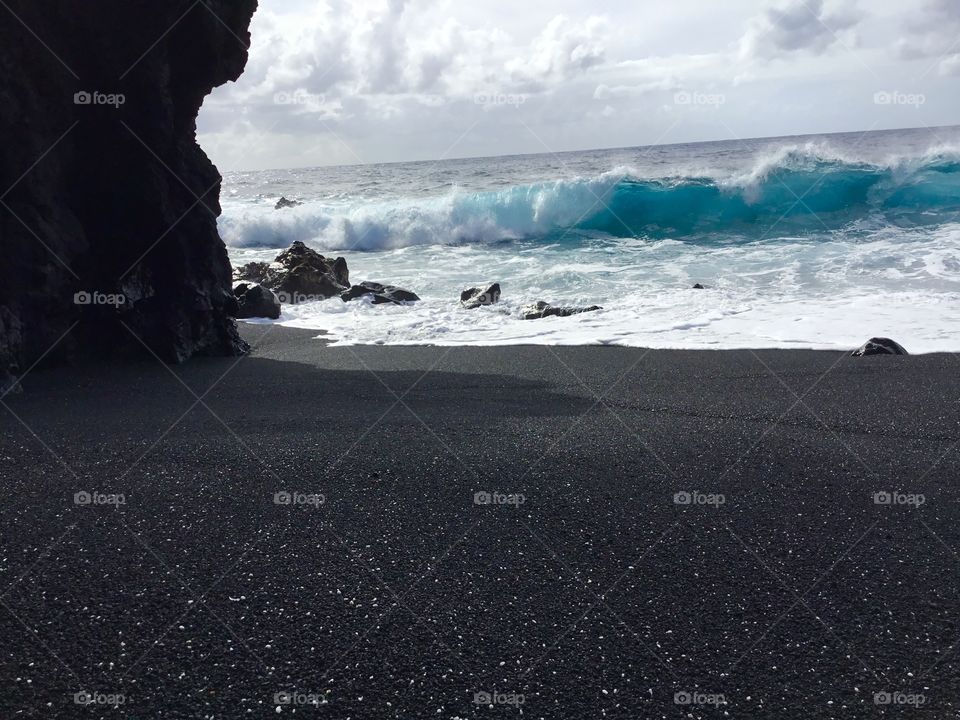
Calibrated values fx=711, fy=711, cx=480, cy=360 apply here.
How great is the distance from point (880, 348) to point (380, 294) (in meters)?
8.97

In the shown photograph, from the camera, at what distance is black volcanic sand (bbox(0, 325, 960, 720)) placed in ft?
8.38

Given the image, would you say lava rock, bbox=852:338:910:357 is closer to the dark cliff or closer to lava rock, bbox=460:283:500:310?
lava rock, bbox=460:283:500:310

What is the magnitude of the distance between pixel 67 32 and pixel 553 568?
7508mm

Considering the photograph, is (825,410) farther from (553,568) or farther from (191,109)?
(191,109)

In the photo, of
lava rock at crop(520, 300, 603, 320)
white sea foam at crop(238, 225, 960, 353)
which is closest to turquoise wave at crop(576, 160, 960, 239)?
white sea foam at crop(238, 225, 960, 353)

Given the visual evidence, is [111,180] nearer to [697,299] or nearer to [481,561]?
[481,561]

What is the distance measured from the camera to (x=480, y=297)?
523 inches

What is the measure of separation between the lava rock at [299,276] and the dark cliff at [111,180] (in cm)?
606

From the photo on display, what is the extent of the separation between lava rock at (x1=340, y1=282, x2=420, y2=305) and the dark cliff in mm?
5148

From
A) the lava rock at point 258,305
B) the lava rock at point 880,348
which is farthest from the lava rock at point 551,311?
the lava rock at point 880,348

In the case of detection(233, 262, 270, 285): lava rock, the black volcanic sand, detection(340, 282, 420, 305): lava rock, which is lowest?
detection(340, 282, 420, 305): lava rock

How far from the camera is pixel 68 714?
7.85 feet

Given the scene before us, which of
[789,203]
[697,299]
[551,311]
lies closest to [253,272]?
[551,311]

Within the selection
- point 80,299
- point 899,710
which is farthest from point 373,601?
point 80,299
